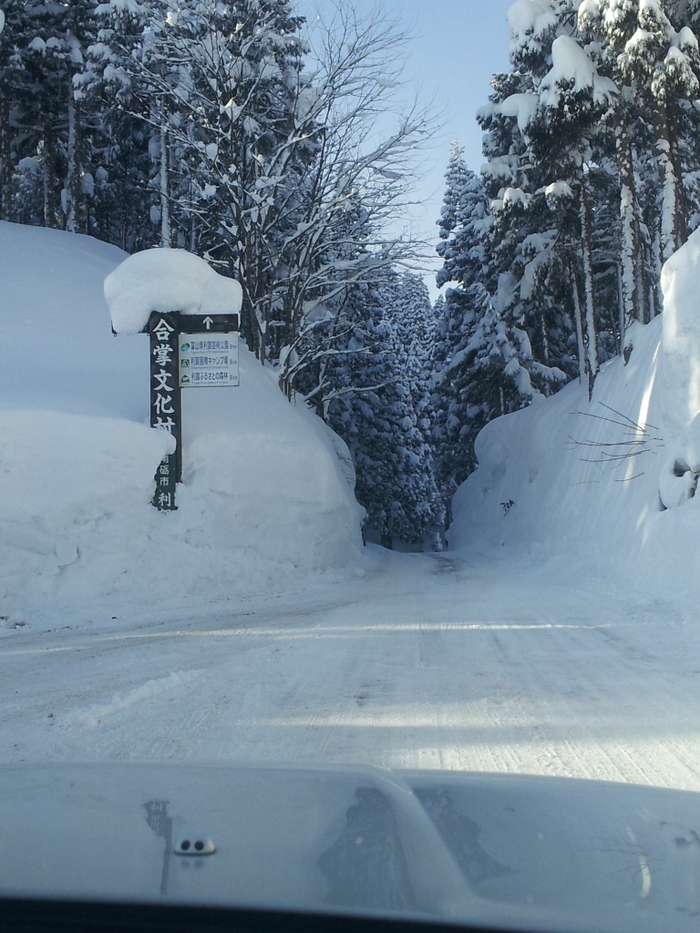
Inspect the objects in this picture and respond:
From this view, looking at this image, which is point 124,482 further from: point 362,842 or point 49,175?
point 49,175

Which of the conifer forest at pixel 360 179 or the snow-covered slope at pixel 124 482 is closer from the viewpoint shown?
the snow-covered slope at pixel 124 482

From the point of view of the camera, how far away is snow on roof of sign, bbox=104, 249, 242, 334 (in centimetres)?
1299

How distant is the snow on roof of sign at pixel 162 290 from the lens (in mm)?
12992

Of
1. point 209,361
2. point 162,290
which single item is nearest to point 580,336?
point 209,361

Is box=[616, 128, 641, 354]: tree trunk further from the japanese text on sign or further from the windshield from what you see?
the japanese text on sign

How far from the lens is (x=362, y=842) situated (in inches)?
85.1

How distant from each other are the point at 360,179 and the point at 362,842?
758 inches

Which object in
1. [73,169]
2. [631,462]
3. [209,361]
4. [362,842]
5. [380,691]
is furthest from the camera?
[73,169]

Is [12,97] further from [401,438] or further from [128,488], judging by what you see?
[128,488]

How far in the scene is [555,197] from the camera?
22.7m

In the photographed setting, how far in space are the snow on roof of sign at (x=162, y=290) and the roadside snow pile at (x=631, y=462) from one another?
7746mm

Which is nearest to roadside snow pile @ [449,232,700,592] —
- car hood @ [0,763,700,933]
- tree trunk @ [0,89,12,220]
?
car hood @ [0,763,700,933]

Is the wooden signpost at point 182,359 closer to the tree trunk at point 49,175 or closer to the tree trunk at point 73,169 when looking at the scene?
the tree trunk at point 73,169

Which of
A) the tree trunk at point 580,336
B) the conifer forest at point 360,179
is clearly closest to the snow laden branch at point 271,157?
the conifer forest at point 360,179
